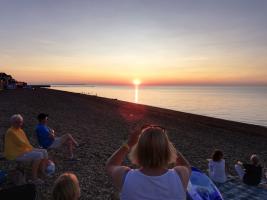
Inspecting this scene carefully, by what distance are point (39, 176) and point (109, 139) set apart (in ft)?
24.4

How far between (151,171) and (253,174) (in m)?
6.61

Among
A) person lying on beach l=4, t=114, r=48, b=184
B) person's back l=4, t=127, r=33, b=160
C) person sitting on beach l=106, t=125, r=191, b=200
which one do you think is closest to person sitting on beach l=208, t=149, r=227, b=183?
person lying on beach l=4, t=114, r=48, b=184

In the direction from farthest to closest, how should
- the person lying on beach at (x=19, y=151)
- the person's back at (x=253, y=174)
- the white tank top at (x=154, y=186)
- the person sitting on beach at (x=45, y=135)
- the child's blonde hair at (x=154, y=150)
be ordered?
the person sitting on beach at (x=45, y=135)
the person's back at (x=253, y=174)
the person lying on beach at (x=19, y=151)
the white tank top at (x=154, y=186)
the child's blonde hair at (x=154, y=150)

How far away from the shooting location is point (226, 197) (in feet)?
26.3

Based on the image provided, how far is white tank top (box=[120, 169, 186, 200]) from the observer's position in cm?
319

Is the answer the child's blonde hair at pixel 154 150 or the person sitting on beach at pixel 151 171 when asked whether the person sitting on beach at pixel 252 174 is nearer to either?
the person sitting on beach at pixel 151 171

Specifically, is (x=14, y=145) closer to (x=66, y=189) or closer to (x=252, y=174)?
(x=66, y=189)

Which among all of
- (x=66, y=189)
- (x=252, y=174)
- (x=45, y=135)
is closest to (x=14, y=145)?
(x=45, y=135)

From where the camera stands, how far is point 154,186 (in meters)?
3.21

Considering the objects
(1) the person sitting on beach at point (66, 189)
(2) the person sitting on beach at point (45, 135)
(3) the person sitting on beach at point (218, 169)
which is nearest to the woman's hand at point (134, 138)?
(1) the person sitting on beach at point (66, 189)

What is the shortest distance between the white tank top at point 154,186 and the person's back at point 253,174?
6.33 meters

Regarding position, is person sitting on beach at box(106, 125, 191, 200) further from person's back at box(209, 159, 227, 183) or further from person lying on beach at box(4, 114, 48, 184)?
person's back at box(209, 159, 227, 183)

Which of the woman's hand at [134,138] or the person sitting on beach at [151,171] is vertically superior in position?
the woman's hand at [134,138]

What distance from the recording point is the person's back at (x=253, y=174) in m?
8.87
